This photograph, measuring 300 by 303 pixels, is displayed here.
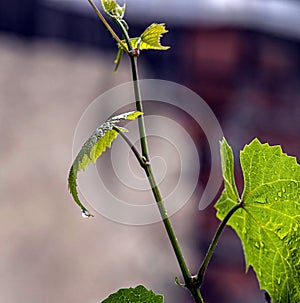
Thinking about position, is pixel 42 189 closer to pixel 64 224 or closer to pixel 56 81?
pixel 64 224

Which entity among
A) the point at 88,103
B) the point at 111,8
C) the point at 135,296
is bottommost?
the point at 88,103

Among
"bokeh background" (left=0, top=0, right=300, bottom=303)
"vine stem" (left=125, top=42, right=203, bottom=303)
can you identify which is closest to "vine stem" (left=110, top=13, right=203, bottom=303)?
"vine stem" (left=125, top=42, right=203, bottom=303)

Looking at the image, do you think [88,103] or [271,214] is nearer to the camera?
[271,214]

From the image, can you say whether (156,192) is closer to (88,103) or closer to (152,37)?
(152,37)

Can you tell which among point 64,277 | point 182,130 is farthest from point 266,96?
point 64,277

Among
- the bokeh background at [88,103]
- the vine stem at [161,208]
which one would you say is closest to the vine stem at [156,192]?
the vine stem at [161,208]

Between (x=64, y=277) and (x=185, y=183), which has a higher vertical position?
(x=185, y=183)

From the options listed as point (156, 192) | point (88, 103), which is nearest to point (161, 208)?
point (156, 192)
